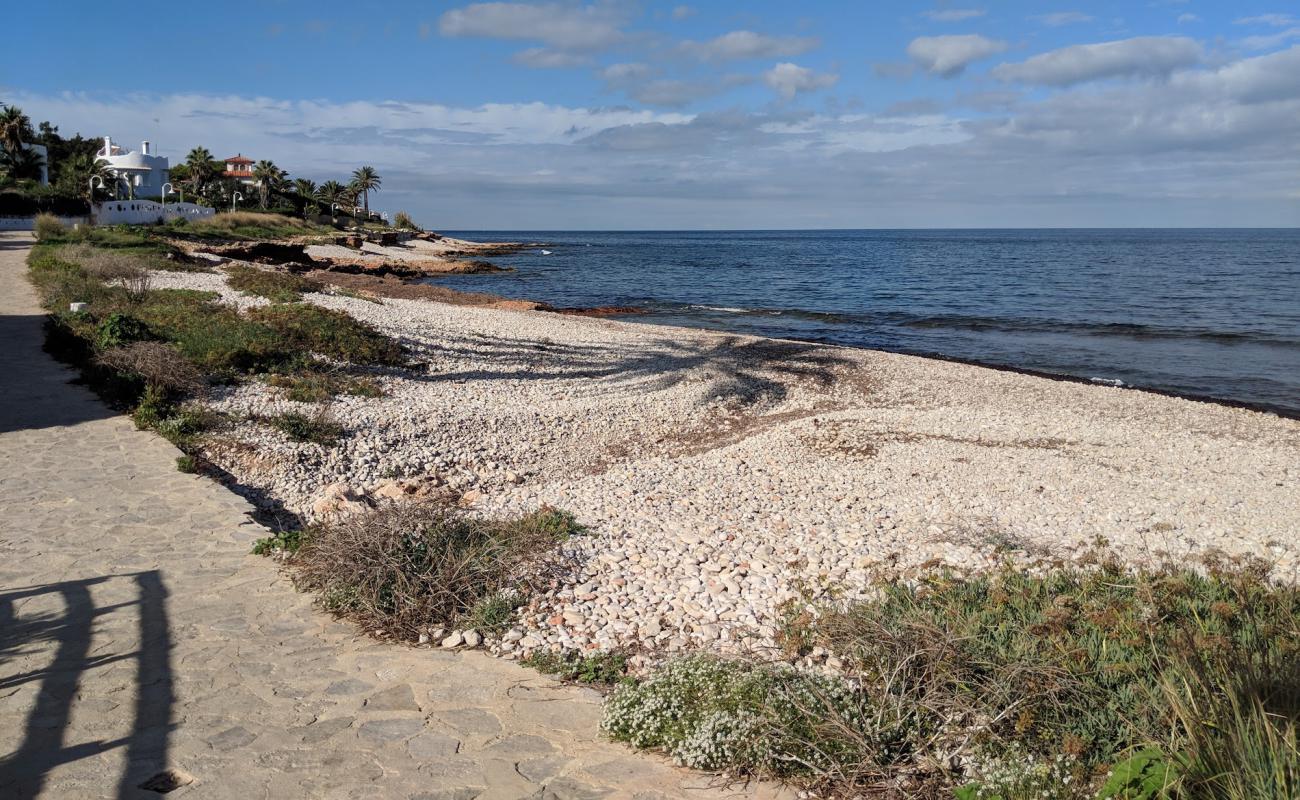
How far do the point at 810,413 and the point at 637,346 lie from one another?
9.25 metres

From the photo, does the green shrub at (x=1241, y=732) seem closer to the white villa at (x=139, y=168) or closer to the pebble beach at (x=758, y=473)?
the pebble beach at (x=758, y=473)

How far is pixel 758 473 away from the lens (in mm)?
11422

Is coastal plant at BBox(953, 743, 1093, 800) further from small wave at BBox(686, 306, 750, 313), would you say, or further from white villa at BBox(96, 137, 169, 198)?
white villa at BBox(96, 137, 169, 198)

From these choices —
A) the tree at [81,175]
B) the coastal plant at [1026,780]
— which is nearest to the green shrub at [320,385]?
the coastal plant at [1026,780]

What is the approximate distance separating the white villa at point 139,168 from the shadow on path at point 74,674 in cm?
7631

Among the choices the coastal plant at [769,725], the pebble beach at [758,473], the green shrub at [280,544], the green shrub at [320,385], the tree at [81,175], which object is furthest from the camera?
the tree at [81,175]

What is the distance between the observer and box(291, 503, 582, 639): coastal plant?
6340 mm

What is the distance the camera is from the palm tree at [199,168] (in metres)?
76.6

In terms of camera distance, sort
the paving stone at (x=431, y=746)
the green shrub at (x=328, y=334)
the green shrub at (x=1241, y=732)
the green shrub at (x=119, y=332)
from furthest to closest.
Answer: the green shrub at (x=328, y=334)
the green shrub at (x=119, y=332)
the paving stone at (x=431, y=746)
the green shrub at (x=1241, y=732)

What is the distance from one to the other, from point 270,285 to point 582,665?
78.0 ft

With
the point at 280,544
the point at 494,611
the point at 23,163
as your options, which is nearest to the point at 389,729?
the point at 494,611

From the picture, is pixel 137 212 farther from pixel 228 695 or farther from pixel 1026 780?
pixel 1026 780

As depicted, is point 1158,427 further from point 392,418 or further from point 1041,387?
point 392,418

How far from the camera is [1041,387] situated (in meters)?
20.0
